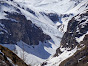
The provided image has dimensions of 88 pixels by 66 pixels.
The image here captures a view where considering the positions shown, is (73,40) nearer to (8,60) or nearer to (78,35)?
→ (78,35)

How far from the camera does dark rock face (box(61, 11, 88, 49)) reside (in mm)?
151625

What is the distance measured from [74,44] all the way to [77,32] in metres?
12.1

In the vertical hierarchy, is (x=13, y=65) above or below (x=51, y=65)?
above

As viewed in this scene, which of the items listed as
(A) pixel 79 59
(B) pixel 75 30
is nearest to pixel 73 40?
(B) pixel 75 30

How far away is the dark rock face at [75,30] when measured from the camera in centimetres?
15162

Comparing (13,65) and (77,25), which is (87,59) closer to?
(77,25)

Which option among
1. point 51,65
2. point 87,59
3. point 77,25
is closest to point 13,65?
point 87,59

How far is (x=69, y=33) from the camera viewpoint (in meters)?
162

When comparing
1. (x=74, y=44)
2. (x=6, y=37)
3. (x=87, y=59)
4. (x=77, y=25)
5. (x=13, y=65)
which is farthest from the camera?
(x=6, y=37)

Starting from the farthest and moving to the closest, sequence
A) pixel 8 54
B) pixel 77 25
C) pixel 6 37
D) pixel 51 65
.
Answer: pixel 6 37 < pixel 77 25 < pixel 51 65 < pixel 8 54

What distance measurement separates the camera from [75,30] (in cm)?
15850

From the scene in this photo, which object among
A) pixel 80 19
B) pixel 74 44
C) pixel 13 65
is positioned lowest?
pixel 74 44

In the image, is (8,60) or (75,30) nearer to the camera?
(8,60)

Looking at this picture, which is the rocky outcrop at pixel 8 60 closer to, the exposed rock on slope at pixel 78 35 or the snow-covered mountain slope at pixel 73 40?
the exposed rock on slope at pixel 78 35
